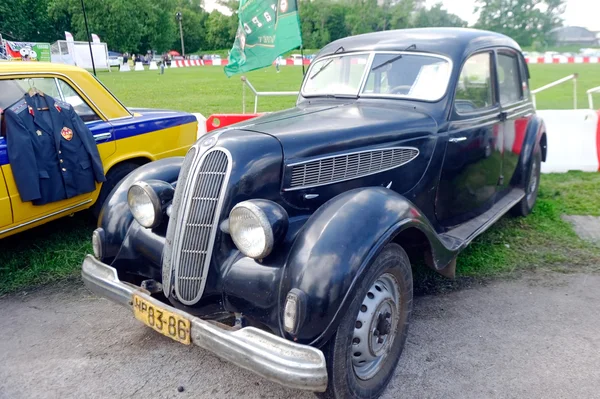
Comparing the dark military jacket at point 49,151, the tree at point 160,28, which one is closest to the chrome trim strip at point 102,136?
the dark military jacket at point 49,151

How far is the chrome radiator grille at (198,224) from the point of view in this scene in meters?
2.53

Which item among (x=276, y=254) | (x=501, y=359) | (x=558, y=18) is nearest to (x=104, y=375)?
(x=276, y=254)

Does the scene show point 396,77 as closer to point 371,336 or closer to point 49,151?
point 371,336

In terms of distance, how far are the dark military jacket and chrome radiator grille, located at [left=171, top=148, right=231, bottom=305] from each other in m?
2.20

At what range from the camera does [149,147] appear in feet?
17.1

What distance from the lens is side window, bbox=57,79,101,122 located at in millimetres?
4719

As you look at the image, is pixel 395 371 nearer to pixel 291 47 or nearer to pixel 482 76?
pixel 482 76

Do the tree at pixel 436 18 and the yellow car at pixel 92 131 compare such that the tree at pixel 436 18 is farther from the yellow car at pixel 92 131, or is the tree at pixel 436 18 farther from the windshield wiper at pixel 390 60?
the windshield wiper at pixel 390 60

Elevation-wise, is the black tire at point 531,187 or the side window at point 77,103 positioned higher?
the side window at point 77,103

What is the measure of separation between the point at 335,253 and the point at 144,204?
1.29 meters

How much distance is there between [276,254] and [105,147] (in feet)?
10.1

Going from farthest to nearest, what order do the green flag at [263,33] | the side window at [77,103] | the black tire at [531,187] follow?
the green flag at [263,33], the black tire at [531,187], the side window at [77,103]

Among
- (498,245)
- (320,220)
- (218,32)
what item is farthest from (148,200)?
(218,32)

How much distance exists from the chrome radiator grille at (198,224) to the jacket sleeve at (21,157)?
2.17m
